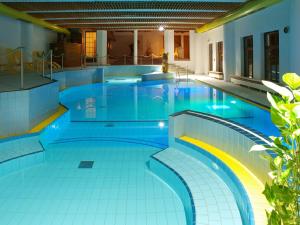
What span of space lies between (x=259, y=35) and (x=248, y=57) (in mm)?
2075

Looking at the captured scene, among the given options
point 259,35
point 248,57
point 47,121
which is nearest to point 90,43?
point 248,57

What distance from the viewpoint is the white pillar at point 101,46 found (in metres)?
21.1

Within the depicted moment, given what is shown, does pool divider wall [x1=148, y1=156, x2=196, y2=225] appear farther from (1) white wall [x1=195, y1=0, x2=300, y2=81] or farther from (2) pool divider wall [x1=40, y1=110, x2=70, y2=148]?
(1) white wall [x1=195, y1=0, x2=300, y2=81]

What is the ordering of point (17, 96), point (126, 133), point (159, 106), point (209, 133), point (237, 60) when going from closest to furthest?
1. point (209, 133)
2. point (17, 96)
3. point (126, 133)
4. point (159, 106)
5. point (237, 60)

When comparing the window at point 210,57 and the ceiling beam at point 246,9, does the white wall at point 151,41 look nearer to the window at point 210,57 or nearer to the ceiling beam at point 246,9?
the window at point 210,57

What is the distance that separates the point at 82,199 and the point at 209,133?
1.89 metres

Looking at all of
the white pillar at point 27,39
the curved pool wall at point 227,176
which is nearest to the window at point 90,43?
the white pillar at point 27,39

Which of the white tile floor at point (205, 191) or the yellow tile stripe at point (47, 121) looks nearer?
the white tile floor at point (205, 191)

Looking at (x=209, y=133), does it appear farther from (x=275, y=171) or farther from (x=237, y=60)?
(x=237, y=60)

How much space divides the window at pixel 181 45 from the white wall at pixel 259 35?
600 centimetres

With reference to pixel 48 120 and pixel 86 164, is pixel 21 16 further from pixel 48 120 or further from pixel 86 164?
pixel 86 164

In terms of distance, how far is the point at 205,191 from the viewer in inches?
134

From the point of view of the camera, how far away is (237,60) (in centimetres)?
1416

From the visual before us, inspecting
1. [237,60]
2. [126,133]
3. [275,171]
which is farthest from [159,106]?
[275,171]
